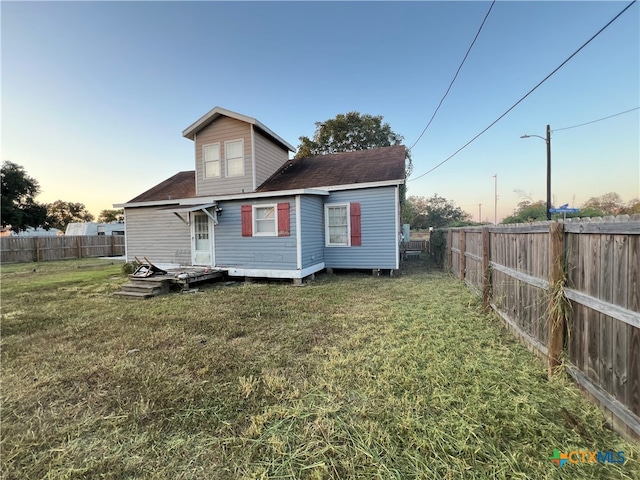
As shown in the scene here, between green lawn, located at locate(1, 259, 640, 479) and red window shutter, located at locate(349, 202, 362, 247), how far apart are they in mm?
Answer: 4675

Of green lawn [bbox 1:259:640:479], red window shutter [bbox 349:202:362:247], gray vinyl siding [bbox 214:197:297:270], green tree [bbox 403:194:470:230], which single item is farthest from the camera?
green tree [bbox 403:194:470:230]

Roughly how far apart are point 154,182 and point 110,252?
10.6m

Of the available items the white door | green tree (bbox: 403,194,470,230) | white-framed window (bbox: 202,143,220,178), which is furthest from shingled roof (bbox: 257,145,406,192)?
green tree (bbox: 403,194,470,230)

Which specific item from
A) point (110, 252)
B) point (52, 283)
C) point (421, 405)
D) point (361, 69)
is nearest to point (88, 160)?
point (52, 283)

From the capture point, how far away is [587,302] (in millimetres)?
2047

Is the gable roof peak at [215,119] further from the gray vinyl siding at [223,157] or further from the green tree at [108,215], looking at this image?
the green tree at [108,215]

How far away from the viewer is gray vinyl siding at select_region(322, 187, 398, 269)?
850cm

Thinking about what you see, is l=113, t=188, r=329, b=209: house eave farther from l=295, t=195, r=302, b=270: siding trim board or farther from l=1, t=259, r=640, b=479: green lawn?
l=1, t=259, r=640, b=479: green lawn

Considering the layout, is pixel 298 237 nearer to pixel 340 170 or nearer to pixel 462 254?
pixel 340 170

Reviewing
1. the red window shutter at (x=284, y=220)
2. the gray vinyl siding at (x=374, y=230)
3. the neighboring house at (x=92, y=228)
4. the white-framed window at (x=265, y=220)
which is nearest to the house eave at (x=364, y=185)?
the gray vinyl siding at (x=374, y=230)

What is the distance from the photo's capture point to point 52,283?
27.6 ft

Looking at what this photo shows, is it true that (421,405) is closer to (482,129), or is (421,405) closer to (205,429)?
(205,429)

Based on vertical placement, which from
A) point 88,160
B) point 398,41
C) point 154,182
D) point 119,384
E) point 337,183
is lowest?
point 119,384

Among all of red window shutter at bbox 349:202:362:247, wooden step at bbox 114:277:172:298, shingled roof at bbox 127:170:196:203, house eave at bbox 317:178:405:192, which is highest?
shingled roof at bbox 127:170:196:203
